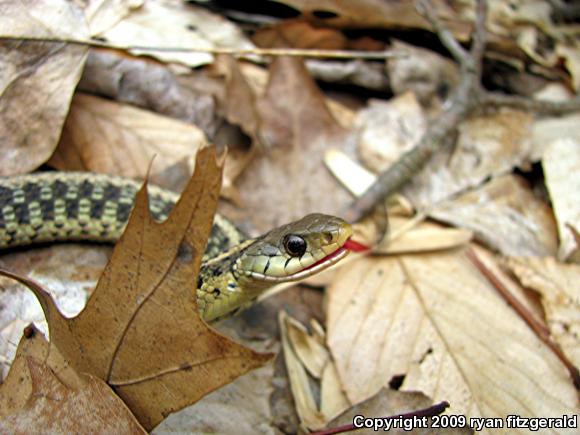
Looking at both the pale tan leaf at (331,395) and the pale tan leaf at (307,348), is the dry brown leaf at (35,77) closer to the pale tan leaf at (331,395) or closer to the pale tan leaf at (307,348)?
the pale tan leaf at (307,348)

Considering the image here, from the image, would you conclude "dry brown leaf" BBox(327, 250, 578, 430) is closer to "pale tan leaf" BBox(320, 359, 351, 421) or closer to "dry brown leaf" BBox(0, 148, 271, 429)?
"pale tan leaf" BBox(320, 359, 351, 421)

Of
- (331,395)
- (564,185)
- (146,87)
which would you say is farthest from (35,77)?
(564,185)

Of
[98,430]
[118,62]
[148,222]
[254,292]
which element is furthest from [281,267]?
[118,62]

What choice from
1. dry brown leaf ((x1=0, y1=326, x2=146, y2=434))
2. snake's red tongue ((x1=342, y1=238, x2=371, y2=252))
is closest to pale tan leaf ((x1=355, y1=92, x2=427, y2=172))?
snake's red tongue ((x1=342, y1=238, x2=371, y2=252))

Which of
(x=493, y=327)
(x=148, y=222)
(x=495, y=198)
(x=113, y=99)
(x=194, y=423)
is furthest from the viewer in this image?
(x=495, y=198)

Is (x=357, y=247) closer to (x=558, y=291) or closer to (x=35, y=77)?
(x=558, y=291)

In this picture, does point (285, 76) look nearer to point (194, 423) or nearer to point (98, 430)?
point (194, 423)

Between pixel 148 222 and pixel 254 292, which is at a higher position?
pixel 148 222
